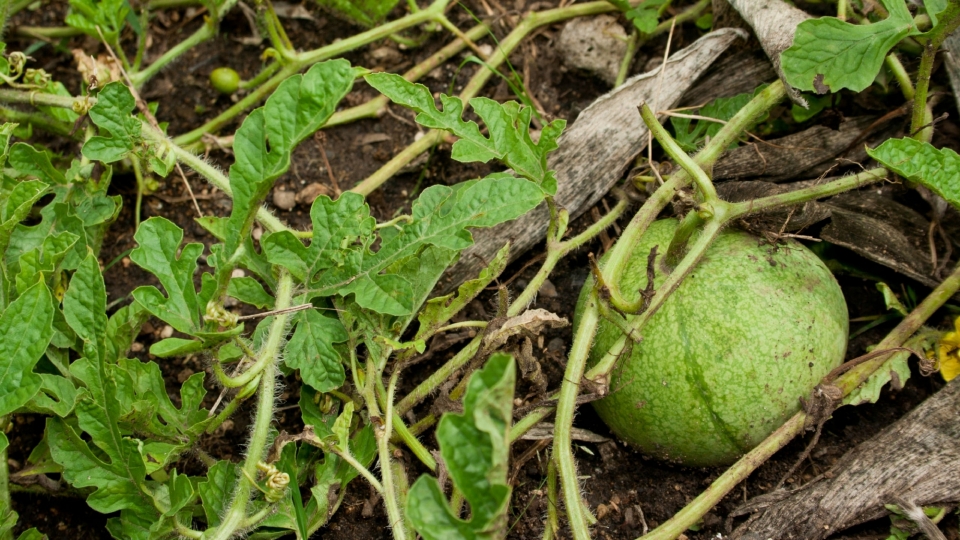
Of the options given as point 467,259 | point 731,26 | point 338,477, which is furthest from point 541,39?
point 338,477

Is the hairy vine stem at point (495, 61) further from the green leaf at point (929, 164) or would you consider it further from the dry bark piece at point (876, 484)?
the dry bark piece at point (876, 484)

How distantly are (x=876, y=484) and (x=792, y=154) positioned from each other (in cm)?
113

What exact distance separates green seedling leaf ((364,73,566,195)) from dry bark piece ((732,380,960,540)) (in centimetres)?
111

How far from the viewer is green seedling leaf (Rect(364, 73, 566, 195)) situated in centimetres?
237

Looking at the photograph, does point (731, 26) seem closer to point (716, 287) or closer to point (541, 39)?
point (541, 39)

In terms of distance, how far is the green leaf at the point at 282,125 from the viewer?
1.93 metres

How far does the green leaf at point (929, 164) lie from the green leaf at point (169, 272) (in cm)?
185

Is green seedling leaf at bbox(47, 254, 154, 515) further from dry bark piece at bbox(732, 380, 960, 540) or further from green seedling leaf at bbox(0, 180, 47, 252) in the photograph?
dry bark piece at bbox(732, 380, 960, 540)

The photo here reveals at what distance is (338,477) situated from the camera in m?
2.29

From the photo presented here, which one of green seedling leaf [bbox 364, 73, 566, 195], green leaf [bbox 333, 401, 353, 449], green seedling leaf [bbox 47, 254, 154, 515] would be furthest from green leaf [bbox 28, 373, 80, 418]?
green seedling leaf [bbox 364, 73, 566, 195]

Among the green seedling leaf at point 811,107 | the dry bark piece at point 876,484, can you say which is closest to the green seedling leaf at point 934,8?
the green seedling leaf at point 811,107

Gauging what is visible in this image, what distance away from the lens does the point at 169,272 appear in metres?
2.14

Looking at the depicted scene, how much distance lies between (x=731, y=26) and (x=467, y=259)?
4.26 feet

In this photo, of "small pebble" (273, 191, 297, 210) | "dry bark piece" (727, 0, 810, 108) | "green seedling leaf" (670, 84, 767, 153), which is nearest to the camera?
"dry bark piece" (727, 0, 810, 108)
